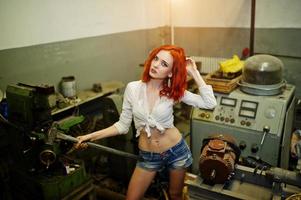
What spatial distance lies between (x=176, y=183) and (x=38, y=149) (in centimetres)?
97

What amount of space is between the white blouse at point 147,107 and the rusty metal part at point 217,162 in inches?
13.8

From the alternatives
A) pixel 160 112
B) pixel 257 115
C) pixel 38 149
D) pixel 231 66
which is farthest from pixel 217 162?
pixel 231 66

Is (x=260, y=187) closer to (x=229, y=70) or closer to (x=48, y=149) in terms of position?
(x=48, y=149)

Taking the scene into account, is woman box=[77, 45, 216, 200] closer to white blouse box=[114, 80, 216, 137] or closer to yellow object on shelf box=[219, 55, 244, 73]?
white blouse box=[114, 80, 216, 137]

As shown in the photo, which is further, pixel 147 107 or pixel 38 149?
pixel 38 149

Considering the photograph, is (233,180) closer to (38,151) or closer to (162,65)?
(162,65)

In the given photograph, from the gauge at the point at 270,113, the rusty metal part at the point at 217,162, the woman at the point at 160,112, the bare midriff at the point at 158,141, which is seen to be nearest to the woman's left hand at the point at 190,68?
the woman at the point at 160,112

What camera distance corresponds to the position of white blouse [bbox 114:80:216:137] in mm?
1876

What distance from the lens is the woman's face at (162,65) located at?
1.89m

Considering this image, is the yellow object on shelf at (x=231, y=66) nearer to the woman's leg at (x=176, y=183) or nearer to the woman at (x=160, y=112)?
the woman at (x=160, y=112)

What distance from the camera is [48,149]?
198cm

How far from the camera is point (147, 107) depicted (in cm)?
189

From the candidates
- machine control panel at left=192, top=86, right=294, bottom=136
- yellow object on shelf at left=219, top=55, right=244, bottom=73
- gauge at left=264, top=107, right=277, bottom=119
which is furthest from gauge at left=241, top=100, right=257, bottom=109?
yellow object on shelf at left=219, top=55, right=244, bottom=73

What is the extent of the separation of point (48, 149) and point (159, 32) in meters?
3.13
